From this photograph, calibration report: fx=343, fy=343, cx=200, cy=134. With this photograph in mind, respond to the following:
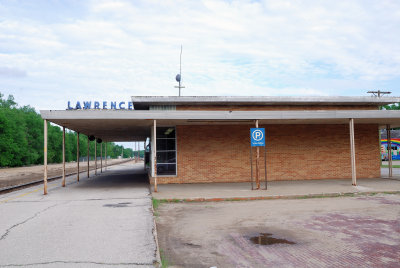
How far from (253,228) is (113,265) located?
3.99 m

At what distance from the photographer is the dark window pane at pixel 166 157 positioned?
58.9 feet

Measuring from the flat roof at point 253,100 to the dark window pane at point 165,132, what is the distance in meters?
1.72

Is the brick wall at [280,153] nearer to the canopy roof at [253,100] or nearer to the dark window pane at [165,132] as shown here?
the dark window pane at [165,132]

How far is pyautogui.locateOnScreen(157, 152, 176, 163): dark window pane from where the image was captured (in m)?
17.9

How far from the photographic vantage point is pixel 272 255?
6.07 m

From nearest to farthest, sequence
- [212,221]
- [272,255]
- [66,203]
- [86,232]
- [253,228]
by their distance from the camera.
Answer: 1. [272,255]
2. [86,232]
3. [253,228]
4. [212,221]
5. [66,203]

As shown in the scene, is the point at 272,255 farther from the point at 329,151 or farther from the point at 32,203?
the point at 329,151

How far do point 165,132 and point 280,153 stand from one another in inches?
250

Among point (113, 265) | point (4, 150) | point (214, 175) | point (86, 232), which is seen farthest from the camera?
point (4, 150)

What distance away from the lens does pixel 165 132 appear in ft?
59.8

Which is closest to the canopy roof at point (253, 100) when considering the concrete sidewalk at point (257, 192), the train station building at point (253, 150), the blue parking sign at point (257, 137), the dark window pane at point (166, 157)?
the train station building at point (253, 150)

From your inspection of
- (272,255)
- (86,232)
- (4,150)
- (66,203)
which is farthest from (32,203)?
(4,150)

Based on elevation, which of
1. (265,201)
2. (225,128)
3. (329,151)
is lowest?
(265,201)

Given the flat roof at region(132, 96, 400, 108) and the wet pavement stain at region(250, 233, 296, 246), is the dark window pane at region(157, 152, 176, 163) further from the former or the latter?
the wet pavement stain at region(250, 233, 296, 246)
